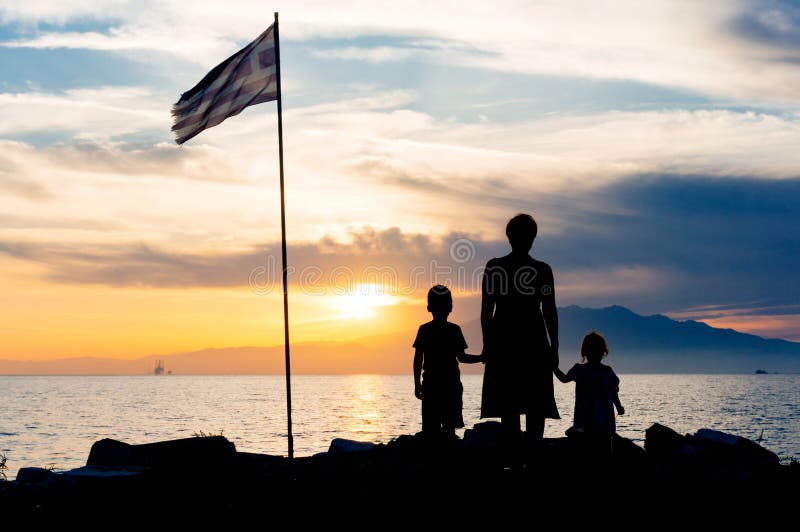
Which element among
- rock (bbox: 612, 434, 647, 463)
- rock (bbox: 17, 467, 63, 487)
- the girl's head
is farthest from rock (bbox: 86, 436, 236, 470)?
rock (bbox: 612, 434, 647, 463)

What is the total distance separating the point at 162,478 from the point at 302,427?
240ft

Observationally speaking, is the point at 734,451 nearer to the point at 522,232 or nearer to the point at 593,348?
the point at 593,348

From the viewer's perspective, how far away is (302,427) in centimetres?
8425

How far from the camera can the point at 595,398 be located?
12.2 m

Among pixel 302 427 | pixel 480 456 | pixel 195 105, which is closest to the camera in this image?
pixel 480 456

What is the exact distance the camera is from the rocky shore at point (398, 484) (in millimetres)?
10281

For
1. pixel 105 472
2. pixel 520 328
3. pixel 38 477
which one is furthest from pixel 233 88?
pixel 520 328

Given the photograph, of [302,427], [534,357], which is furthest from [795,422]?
[534,357]

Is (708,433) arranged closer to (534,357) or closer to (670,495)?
(670,495)

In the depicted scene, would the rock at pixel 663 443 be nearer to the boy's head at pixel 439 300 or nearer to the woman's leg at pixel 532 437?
the woman's leg at pixel 532 437

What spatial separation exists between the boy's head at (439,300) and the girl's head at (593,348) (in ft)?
6.57

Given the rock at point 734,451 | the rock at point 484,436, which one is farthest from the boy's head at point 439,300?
the rock at point 734,451

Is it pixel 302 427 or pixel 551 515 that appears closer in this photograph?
pixel 551 515

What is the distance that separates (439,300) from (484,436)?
4195mm
